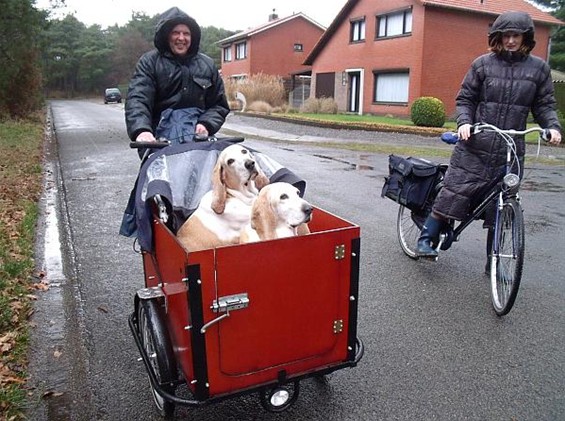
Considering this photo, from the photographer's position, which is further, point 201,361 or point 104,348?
point 104,348

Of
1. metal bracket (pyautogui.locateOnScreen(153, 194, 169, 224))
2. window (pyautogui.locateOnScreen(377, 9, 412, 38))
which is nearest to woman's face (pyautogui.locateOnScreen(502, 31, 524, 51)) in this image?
metal bracket (pyautogui.locateOnScreen(153, 194, 169, 224))

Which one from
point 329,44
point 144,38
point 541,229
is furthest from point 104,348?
point 144,38

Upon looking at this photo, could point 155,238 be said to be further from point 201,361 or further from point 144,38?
point 144,38

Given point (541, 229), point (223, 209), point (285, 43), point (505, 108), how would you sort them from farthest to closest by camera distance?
point (285, 43)
point (541, 229)
point (505, 108)
point (223, 209)

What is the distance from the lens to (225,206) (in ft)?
9.77

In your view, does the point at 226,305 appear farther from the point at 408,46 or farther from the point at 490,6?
the point at 490,6

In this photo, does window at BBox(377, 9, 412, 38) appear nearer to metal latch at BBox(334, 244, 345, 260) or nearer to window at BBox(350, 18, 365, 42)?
window at BBox(350, 18, 365, 42)

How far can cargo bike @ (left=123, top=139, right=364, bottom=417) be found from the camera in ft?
7.70

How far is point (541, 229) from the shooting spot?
6.58 meters

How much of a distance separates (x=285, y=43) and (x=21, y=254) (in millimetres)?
43372

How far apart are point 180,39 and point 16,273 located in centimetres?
258

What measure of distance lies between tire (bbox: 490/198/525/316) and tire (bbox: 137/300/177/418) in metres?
2.51

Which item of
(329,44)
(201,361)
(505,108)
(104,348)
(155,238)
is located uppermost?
(329,44)

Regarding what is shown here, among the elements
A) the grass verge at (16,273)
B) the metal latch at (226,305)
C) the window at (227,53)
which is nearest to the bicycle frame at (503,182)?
the metal latch at (226,305)
